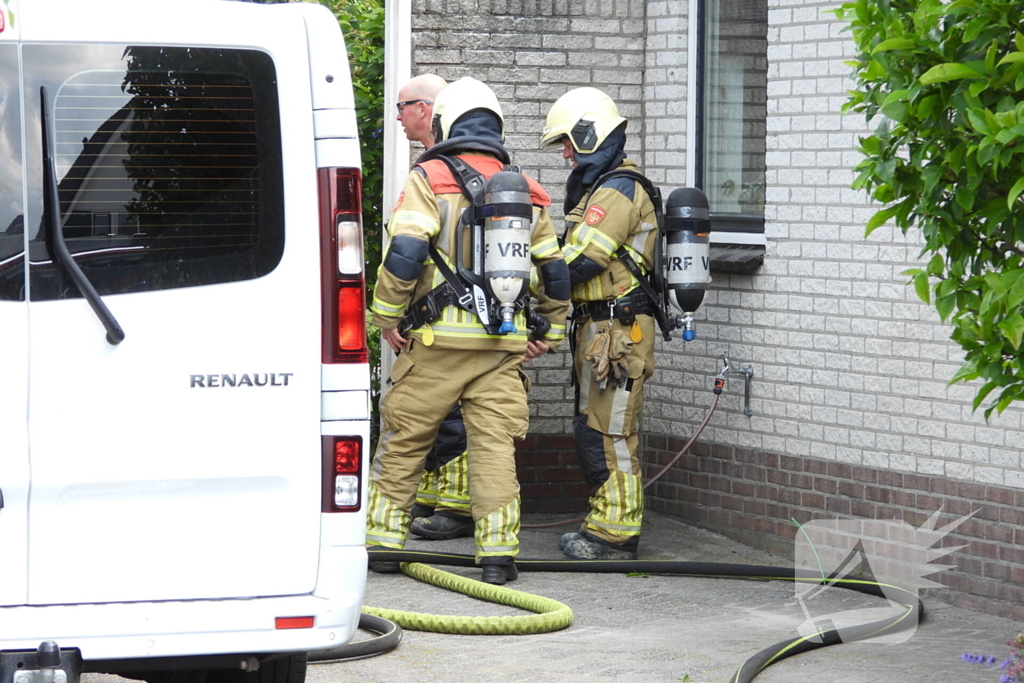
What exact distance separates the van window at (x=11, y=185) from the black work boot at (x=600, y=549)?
4130 mm

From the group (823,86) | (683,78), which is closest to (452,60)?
(683,78)

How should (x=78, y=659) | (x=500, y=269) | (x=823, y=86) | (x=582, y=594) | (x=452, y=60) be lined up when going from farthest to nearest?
(x=452, y=60), (x=823, y=86), (x=582, y=594), (x=500, y=269), (x=78, y=659)

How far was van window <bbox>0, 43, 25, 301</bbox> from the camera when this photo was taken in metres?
3.59

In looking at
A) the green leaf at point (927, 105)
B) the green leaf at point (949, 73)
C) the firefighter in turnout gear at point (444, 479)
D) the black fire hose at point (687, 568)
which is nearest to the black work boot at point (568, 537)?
the black fire hose at point (687, 568)

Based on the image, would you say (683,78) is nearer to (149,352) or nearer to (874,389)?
(874,389)

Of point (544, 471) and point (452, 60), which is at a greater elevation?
point (452, 60)

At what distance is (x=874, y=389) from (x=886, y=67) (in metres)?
3.26

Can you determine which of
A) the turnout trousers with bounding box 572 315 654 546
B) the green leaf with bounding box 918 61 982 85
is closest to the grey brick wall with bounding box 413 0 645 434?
the turnout trousers with bounding box 572 315 654 546

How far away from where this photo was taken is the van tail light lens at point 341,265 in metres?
3.86

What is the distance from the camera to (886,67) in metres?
3.66

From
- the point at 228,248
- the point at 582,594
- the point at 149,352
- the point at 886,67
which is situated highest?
the point at 886,67

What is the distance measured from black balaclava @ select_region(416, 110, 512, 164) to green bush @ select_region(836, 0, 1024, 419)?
2757 millimetres

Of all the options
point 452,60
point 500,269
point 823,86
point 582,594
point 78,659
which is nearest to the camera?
point 78,659

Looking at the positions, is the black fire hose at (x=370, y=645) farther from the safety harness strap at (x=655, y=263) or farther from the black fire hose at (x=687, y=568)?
the safety harness strap at (x=655, y=263)
